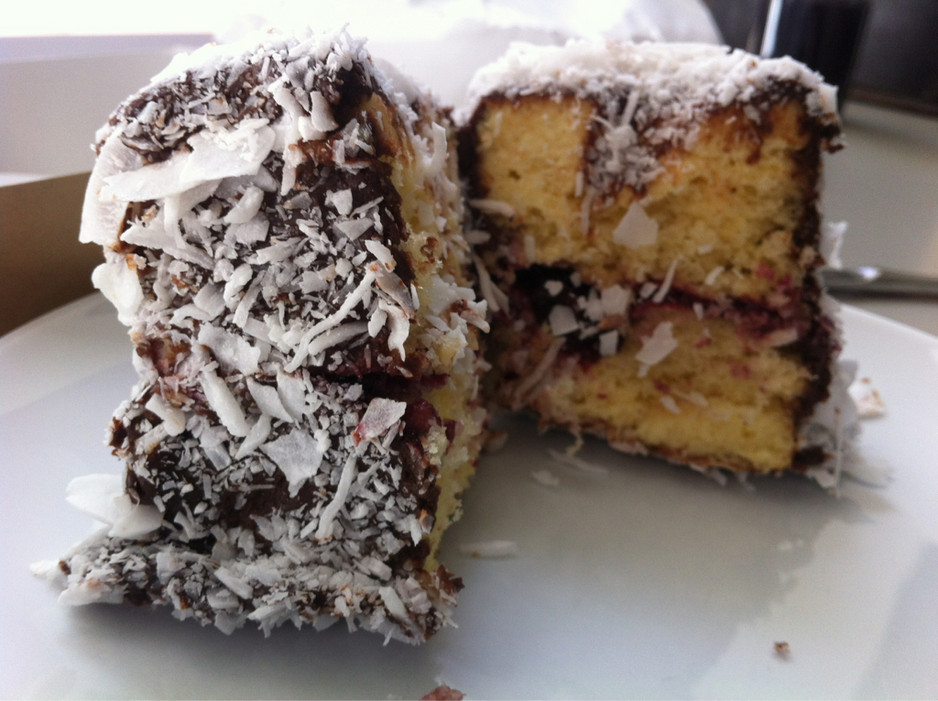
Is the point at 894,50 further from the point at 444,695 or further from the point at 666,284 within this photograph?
the point at 444,695

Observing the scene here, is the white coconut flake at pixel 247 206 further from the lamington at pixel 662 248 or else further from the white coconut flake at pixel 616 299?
the white coconut flake at pixel 616 299

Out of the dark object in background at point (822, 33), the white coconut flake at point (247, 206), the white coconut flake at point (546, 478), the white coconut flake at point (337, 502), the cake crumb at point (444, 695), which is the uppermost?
the white coconut flake at point (247, 206)

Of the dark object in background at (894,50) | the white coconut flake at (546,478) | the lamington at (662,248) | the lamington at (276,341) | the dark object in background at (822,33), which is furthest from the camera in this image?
the dark object in background at (894,50)

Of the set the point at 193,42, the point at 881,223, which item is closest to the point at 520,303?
the point at 193,42

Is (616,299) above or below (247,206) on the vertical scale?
below

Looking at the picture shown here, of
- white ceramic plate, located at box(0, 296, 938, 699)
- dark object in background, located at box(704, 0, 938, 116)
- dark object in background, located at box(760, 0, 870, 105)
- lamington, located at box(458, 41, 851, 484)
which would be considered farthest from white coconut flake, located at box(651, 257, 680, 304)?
dark object in background, located at box(704, 0, 938, 116)

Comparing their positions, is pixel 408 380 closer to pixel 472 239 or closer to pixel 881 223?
pixel 472 239

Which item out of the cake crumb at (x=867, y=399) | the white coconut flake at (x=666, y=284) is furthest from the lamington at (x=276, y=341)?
the cake crumb at (x=867, y=399)

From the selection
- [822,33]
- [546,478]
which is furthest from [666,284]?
[822,33]
